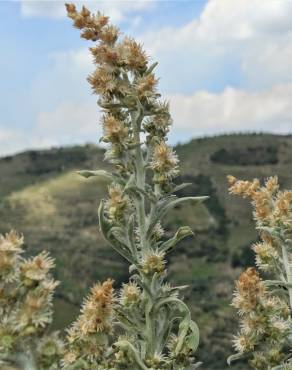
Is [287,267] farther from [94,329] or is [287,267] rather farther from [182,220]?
[182,220]

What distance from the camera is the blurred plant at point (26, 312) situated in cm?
479

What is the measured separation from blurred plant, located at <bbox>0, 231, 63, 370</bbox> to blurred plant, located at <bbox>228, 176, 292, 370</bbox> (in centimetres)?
258

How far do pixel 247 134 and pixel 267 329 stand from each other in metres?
190

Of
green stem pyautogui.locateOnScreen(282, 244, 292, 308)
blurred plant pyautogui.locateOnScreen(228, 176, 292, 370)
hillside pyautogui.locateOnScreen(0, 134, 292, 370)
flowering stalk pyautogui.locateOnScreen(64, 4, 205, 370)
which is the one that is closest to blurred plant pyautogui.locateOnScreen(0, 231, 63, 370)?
flowering stalk pyautogui.locateOnScreen(64, 4, 205, 370)

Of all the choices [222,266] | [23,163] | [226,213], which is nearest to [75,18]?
[222,266]

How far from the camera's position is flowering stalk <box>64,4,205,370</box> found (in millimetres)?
6488

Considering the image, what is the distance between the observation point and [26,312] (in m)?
4.78

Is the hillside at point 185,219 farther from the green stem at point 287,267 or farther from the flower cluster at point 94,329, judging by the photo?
the flower cluster at point 94,329

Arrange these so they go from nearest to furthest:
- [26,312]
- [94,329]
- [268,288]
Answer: [26,312], [94,329], [268,288]

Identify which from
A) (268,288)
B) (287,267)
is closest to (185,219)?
(268,288)

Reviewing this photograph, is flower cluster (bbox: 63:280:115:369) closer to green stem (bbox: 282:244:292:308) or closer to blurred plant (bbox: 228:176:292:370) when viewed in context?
blurred plant (bbox: 228:176:292:370)

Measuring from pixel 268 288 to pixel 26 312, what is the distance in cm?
396

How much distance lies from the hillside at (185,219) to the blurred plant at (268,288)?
111395mm

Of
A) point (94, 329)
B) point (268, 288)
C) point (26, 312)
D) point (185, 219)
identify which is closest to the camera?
point (26, 312)
